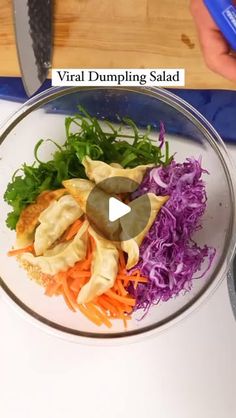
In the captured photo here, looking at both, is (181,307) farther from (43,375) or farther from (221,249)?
(43,375)

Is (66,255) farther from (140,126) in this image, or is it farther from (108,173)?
(140,126)

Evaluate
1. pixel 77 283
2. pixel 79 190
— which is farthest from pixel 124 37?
pixel 77 283

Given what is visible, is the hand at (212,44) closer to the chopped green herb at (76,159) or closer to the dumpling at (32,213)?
the chopped green herb at (76,159)

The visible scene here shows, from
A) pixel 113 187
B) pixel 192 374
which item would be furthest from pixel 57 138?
pixel 192 374

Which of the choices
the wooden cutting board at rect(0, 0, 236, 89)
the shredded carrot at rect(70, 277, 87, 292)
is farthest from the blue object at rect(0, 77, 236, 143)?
the shredded carrot at rect(70, 277, 87, 292)

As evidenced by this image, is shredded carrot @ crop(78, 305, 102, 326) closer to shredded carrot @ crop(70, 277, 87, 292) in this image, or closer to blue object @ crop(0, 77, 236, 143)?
shredded carrot @ crop(70, 277, 87, 292)

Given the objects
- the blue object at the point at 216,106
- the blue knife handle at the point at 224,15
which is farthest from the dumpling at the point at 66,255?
the blue knife handle at the point at 224,15
